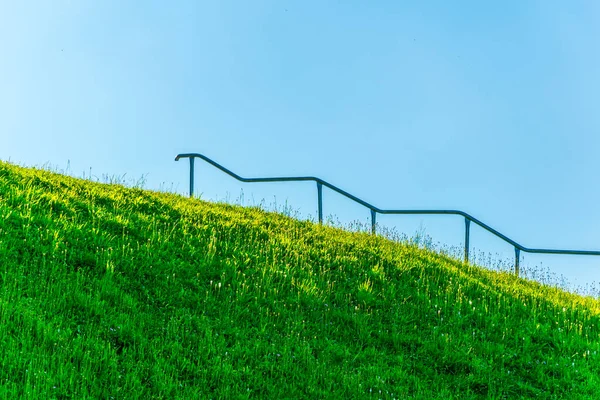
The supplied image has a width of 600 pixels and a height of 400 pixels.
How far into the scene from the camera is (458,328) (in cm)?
948

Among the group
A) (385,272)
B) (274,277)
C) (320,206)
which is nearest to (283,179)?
(320,206)

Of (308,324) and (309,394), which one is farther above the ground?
(308,324)

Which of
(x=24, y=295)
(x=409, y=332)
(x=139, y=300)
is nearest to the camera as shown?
(x=24, y=295)

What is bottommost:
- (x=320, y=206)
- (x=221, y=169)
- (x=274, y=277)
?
(x=274, y=277)

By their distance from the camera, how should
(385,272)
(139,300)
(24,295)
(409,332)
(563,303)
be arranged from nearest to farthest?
1. (24,295)
2. (139,300)
3. (409,332)
4. (385,272)
5. (563,303)

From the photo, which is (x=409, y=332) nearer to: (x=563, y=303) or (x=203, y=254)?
(x=203, y=254)

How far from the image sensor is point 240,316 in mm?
8211

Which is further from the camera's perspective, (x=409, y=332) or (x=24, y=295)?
(x=409, y=332)

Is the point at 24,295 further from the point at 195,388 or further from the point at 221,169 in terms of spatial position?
the point at 221,169

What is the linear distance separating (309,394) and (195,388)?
52.0 inches

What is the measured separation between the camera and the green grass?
6.47 meters

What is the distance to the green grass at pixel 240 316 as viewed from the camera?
647cm

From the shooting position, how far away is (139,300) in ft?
26.1

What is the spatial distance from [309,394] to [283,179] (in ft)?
30.0
